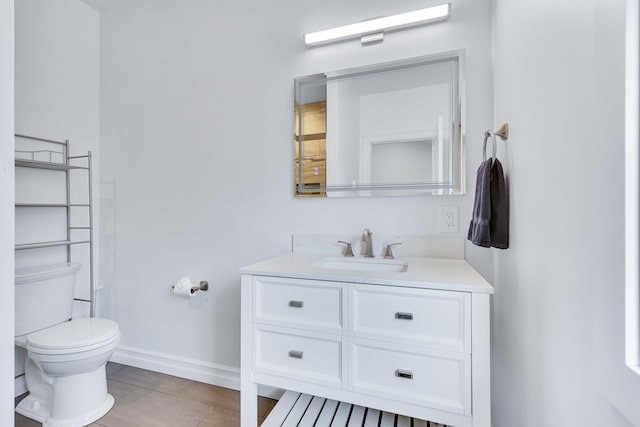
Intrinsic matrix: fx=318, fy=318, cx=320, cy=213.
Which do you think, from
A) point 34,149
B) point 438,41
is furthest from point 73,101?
point 438,41

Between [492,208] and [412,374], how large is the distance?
694 mm

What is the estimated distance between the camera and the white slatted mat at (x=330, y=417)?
135cm

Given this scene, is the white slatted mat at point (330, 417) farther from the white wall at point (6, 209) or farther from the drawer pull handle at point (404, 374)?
the white wall at point (6, 209)

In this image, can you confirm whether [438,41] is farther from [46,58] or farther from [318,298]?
[46,58]

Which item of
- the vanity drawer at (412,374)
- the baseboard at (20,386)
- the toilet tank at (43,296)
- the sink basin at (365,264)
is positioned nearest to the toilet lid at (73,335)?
the toilet tank at (43,296)

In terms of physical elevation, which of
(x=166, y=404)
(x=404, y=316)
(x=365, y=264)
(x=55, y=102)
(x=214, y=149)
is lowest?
(x=166, y=404)

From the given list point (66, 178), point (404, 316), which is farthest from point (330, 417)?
point (66, 178)

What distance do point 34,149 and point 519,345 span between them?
8.97ft

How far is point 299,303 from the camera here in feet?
4.22

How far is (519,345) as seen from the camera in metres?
1.13

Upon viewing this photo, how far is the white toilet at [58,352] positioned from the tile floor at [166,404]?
3.4 inches

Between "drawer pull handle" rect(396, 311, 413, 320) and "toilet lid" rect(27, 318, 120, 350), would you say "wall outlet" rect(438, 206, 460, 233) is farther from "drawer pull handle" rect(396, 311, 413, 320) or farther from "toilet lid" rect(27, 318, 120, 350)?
"toilet lid" rect(27, 318, 120, 350)

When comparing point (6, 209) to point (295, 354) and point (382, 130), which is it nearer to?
point (295, 354)

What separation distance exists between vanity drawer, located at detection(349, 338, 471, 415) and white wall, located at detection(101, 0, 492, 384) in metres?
0.61
